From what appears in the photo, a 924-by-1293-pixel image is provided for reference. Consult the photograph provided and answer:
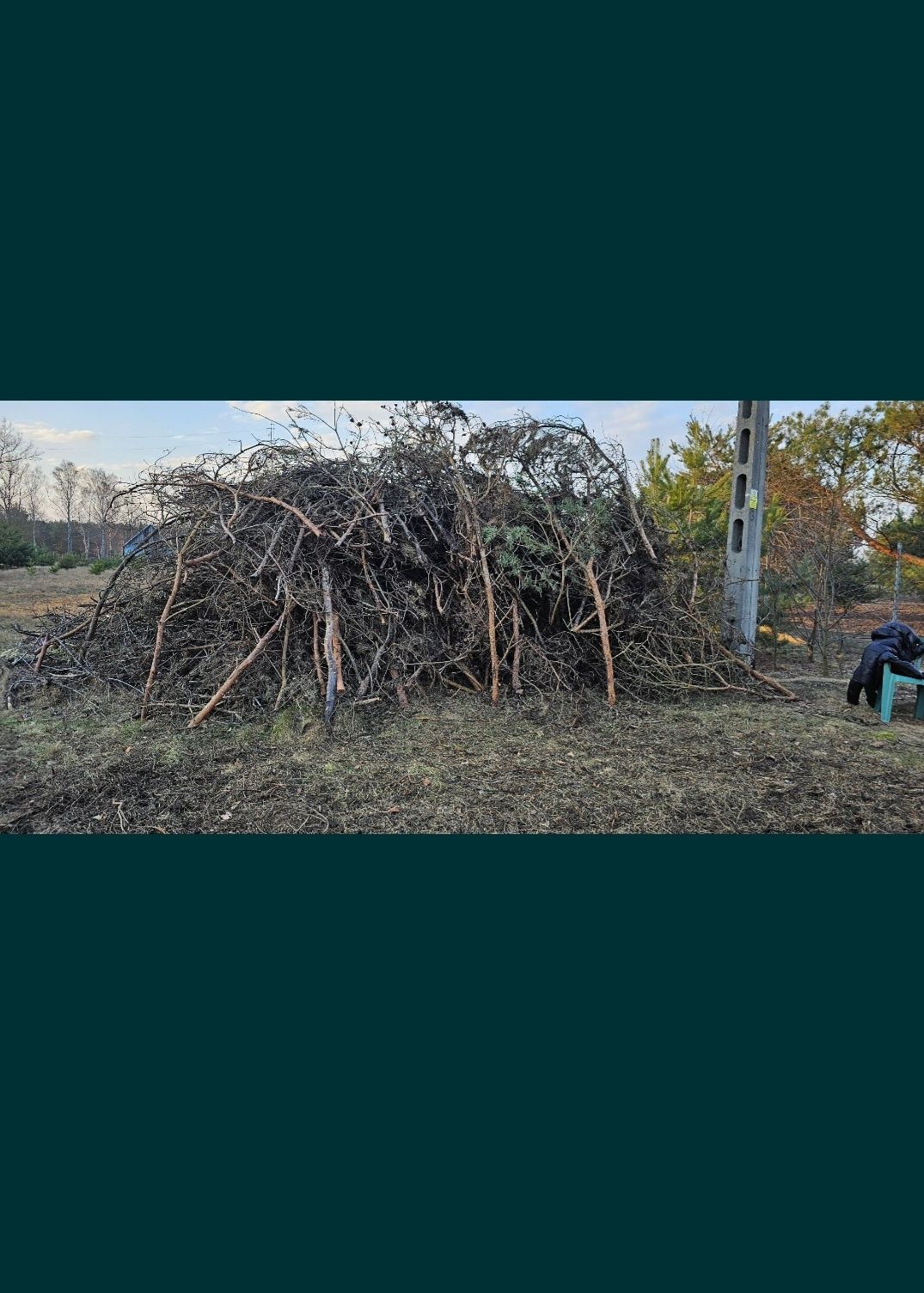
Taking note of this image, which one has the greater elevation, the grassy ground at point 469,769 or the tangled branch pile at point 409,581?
the tangled branch pile at point 409,581

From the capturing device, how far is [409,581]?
6.46 m

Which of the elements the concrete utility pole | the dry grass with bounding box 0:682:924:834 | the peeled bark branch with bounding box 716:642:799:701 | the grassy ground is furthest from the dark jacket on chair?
the concrete utility pole

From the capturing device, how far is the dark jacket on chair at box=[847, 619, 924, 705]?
19.9ft

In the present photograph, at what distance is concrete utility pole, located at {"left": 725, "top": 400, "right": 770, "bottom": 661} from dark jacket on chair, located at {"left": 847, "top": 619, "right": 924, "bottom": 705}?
3.89 ft

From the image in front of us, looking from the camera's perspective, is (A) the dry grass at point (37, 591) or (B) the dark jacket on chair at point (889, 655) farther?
(A) the dry grass at point (37, 591)

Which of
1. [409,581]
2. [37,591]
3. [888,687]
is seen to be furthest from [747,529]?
[37,591]

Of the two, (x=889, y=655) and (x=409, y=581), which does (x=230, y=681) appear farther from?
(x=889, y=655)

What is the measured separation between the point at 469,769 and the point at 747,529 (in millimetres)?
4538

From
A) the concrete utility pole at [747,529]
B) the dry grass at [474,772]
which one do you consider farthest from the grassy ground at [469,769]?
the concrete utility pole at [747,529]

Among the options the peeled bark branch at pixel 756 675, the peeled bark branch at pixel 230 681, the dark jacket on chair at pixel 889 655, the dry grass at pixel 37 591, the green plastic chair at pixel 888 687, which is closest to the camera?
the peeled bark branch at pixel 230 681

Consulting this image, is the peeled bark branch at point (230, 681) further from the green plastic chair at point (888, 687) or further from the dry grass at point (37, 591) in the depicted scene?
the green plastic chair at point (888, 687)

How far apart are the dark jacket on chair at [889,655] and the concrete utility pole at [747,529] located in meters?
1.19

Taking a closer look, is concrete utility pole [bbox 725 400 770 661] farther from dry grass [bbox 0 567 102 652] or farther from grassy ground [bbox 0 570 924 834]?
dry grass [bbox 0 567 102 652]

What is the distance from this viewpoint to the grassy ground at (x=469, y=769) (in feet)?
12.9
